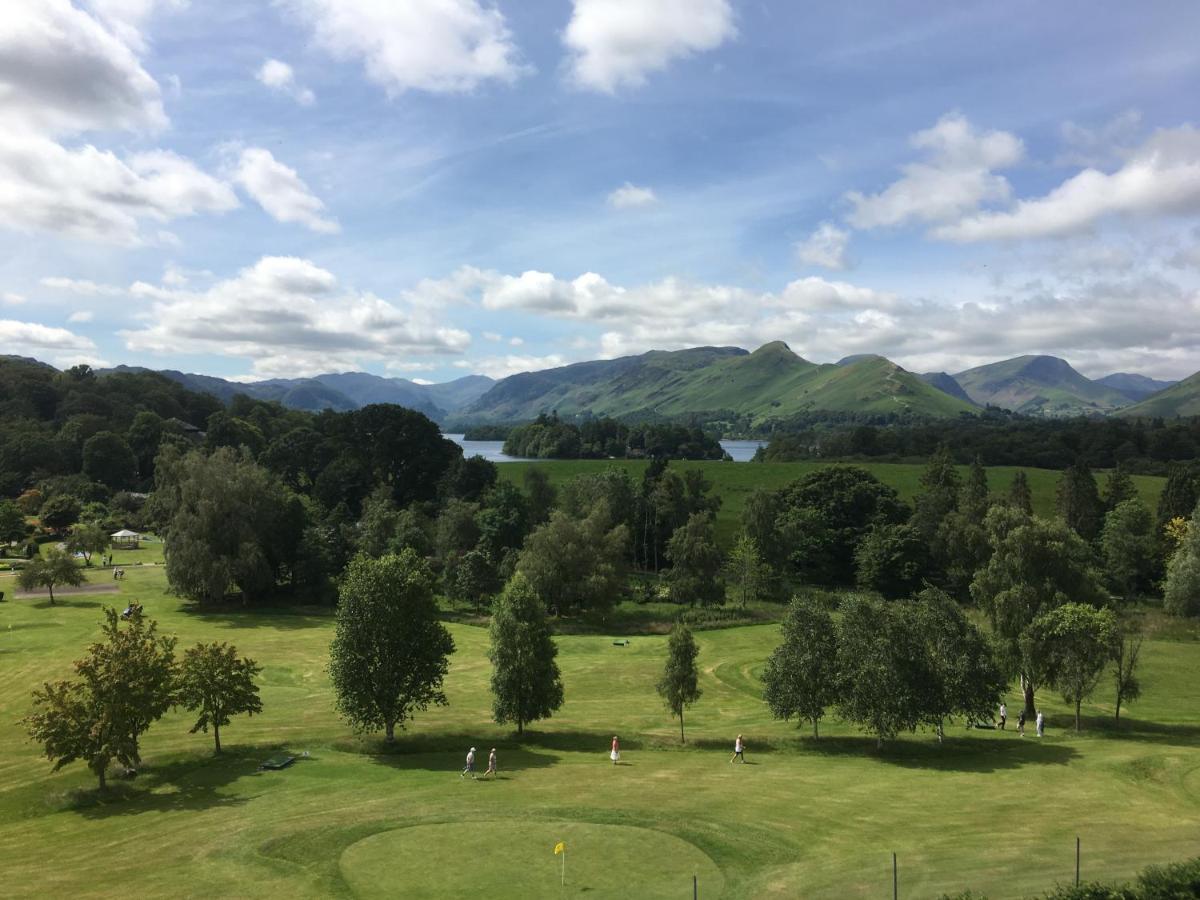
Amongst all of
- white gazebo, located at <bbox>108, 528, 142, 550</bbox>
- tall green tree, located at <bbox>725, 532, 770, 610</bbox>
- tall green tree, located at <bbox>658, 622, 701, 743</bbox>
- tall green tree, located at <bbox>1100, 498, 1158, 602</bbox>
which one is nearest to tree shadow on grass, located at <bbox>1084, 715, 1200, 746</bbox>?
tall green tree, located at <bbox>658, 622, 701, 743</bbox>

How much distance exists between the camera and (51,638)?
6275 centimetres

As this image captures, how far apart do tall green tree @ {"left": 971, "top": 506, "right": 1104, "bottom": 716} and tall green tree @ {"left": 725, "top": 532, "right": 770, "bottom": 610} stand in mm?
39661

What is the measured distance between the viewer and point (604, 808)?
30062 mm

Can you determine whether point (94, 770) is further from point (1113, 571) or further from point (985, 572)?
point (1113, 571)

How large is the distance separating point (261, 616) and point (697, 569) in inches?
1994

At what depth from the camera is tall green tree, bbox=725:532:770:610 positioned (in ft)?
297

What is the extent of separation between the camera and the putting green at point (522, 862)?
22.5m

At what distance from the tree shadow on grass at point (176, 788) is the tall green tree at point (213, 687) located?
180cm

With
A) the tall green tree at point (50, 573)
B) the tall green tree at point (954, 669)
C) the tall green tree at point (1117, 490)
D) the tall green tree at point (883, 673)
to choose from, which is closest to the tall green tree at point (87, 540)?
the tall green tree at point (50, 573)

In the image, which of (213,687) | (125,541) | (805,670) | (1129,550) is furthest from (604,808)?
(125,541)

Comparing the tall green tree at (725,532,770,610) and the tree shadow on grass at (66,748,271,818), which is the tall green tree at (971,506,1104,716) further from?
the tree shadow on grass at (66,748,271,818)

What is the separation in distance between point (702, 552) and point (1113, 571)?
51.0 m

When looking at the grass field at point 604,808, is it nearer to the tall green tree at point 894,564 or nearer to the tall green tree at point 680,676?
the tall green tree at point 680,676

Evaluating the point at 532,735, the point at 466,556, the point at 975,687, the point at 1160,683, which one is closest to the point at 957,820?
the point at 975,687
